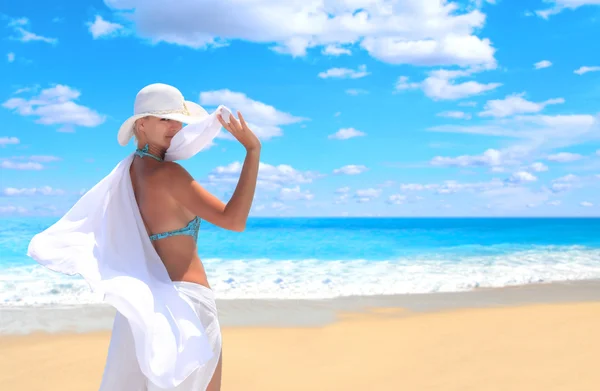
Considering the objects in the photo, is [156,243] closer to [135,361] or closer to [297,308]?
[135,361]

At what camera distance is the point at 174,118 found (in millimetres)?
2371

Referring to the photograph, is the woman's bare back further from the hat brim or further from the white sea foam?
the white sea foam

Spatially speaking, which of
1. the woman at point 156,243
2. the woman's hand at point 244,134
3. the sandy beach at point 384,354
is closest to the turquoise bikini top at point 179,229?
the woman at point 156,243

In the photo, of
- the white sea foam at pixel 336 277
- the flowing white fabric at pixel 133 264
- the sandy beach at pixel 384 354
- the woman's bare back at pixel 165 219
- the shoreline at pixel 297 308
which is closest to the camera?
the flowing white fabric at pixel 133 264

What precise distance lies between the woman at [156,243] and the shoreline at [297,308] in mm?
4802

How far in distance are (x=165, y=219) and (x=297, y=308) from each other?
6.11m

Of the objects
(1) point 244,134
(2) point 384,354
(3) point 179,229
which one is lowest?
(2) point 384,354

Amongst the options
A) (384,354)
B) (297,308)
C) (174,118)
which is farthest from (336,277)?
(174,118)

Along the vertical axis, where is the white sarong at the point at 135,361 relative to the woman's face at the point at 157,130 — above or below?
below

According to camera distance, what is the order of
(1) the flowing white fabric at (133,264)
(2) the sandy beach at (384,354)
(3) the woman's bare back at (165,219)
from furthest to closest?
(2) the sandy beach at (384,354) → (3) the woman's bare back at (165,219) → (1) the flowing white fabric at (133,264)

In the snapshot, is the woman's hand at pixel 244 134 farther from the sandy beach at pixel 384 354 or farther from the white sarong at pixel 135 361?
the sandy beach at pixel 384 354

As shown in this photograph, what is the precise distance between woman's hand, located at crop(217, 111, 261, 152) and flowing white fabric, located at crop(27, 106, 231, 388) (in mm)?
86

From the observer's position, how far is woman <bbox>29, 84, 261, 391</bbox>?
222cm

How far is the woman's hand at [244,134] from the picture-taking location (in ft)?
7.40
